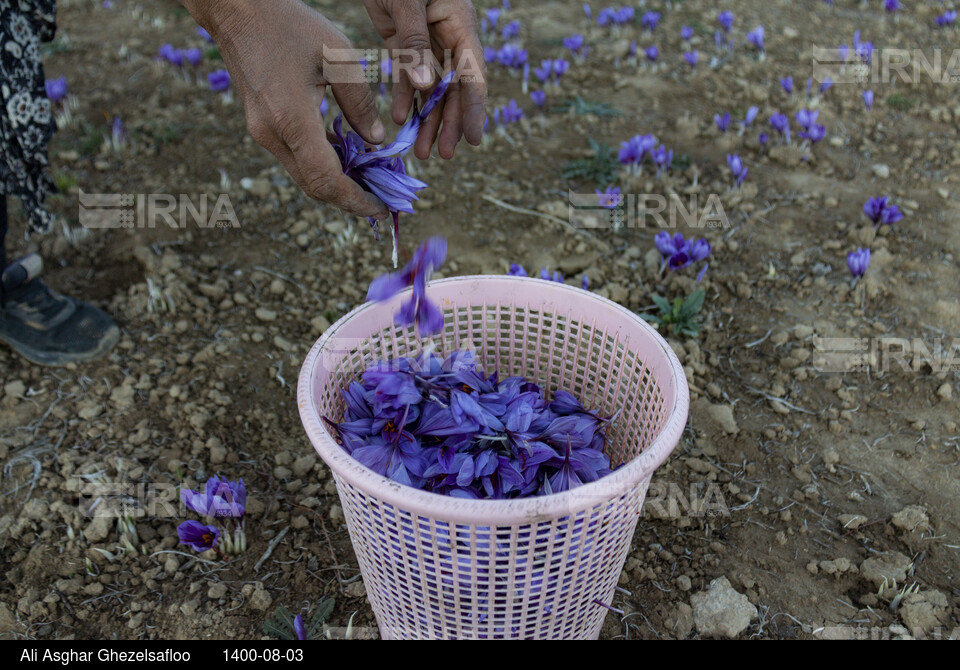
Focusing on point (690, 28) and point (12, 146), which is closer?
point (12, 146)

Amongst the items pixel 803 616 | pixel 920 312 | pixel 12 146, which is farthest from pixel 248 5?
pixel 920 312

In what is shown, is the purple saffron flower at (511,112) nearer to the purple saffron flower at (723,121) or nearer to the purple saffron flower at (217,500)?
the purple saffron flower at (723,121)

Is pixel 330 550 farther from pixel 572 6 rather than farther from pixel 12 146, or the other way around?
pixel 572 6

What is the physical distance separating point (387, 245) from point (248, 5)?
5.16ft

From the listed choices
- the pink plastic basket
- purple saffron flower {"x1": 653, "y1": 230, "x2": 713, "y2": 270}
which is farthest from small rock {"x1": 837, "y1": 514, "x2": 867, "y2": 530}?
purple saffron flower {"x1": 653, "y1": 230, "x2": 713, "y2": 270}

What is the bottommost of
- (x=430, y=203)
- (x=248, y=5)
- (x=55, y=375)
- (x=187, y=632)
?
(x=187, y=632)

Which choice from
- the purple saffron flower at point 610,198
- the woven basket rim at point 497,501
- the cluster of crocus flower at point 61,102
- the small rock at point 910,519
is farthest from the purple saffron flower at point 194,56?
the small rock at point 910,519

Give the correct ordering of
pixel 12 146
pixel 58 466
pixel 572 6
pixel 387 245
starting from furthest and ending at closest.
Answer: pixel 572 6 → pixel 387 245 → pixel 12 146 → pixel 58 466

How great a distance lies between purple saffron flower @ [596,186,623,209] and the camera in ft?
9.91

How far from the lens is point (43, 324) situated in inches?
94.0

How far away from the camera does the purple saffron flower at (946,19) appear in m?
4.90

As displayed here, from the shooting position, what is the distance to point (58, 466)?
6.75 feet
